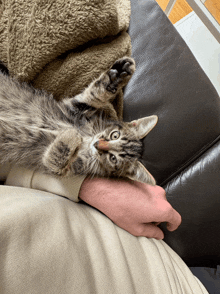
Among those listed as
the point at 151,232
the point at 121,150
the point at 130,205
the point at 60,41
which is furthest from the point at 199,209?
the point at 60,41

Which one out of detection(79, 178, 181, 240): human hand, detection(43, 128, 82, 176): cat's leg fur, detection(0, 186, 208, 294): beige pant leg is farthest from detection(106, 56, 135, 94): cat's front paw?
detection(0, 186, 208, 294): beige pant leg

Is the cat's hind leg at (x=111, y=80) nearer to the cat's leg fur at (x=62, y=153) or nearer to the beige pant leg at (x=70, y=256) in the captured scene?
the cat's leg fur at (x=62, y=153)

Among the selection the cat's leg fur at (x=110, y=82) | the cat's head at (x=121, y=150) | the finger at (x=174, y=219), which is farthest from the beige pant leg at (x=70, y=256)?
the cat's leg fur at (x=110, y=82)

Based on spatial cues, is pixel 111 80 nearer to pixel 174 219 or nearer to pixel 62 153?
pixel 62 153

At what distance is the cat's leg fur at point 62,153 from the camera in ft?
2.74

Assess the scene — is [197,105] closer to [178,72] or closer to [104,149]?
[178,72]

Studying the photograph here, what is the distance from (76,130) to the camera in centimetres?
101

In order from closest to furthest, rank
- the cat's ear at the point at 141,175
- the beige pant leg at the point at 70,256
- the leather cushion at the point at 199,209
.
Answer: the beige pant leg at the point at 70,256 < the cat's ear at the point at 141,175 < the leather cushion at the point at 199,209

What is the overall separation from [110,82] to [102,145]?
0.32m

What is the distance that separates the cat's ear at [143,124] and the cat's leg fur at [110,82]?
0.20 metres

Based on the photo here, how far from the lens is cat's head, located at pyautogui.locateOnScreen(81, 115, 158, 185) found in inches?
38.9

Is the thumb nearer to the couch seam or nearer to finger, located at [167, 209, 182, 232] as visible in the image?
finger, located at [167, 209, 182, 232]

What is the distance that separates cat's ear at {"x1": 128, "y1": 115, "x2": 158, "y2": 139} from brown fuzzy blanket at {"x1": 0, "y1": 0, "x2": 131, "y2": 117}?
33 centimetres

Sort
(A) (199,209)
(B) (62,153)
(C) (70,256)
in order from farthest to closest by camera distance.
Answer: (A) (199,209) < (B) (62,153) < (C) (70,256)
